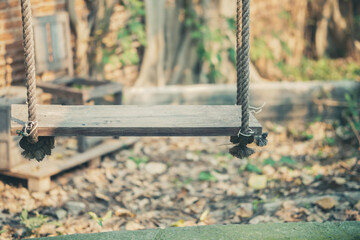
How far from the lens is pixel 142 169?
4.93 meters

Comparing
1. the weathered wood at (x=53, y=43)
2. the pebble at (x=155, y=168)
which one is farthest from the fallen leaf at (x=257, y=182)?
the weathered wood at (x=53, y=43)

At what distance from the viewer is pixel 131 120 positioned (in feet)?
9.04

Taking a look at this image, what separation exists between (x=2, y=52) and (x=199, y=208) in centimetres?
235

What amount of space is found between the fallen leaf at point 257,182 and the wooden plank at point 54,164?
1.36 meters

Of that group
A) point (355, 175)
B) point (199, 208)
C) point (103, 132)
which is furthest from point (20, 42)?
point (355, 175)

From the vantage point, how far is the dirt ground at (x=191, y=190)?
3773 millimetres

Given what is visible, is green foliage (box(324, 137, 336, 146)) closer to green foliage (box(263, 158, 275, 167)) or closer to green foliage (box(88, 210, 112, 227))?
green foliage (box(263, 158, 275, 167))

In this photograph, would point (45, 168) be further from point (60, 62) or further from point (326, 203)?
point (326, 203)

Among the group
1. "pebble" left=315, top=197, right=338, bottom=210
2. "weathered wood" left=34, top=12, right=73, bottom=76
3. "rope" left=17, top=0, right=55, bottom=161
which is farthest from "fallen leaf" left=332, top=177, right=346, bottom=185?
"weathered wood" left=34, top=12, right=73, bottom=76

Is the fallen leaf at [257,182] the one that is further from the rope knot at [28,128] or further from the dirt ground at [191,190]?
the rope knot at [28,128]

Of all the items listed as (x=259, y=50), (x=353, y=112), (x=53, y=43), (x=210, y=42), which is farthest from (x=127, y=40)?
(x=353, y=112)

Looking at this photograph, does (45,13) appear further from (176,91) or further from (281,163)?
(281,163)

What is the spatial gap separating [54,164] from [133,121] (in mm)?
1926

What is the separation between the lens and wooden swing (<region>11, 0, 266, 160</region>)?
2613 mm
